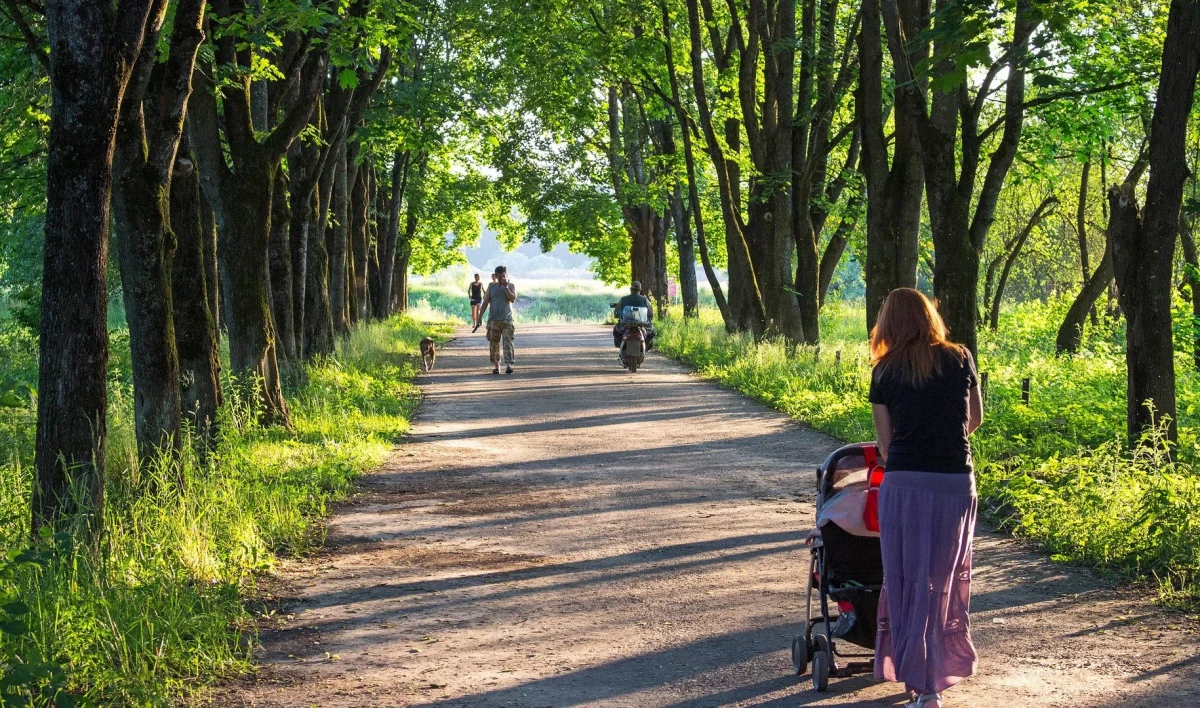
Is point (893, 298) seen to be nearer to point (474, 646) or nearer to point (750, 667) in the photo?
point (750, 667)

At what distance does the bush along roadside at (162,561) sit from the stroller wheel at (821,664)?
2630 millimetres

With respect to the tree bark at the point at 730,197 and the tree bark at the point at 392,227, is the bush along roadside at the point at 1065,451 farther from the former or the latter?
the tree bark at the point at 392,227

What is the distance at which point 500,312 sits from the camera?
24.2 m

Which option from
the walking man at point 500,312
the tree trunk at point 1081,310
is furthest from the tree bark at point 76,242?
the tree trunk at point 1081,310

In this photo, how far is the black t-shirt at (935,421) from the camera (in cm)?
539

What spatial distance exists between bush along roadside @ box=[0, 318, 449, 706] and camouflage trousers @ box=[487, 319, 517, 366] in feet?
34.1

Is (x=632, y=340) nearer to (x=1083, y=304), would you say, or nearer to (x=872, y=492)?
(x=1083, y=304)

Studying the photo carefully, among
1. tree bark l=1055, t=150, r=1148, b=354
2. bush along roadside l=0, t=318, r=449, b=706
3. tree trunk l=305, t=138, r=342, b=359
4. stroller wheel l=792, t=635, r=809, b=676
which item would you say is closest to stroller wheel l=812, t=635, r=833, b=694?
stroller wheel l=792, t=635, r=809, b=676

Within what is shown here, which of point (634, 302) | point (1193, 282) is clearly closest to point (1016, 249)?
point (634, 302)

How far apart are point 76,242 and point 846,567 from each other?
444 cm

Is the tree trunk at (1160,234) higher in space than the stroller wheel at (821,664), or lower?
higher

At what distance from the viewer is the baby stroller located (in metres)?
5.68

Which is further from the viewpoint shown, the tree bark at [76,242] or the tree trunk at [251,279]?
the tree trunk at [251,279]

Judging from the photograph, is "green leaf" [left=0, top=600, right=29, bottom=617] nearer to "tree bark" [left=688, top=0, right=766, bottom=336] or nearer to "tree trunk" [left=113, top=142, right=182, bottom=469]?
"tree trunk" [left=113, top=142, right=182, bottom=469]
